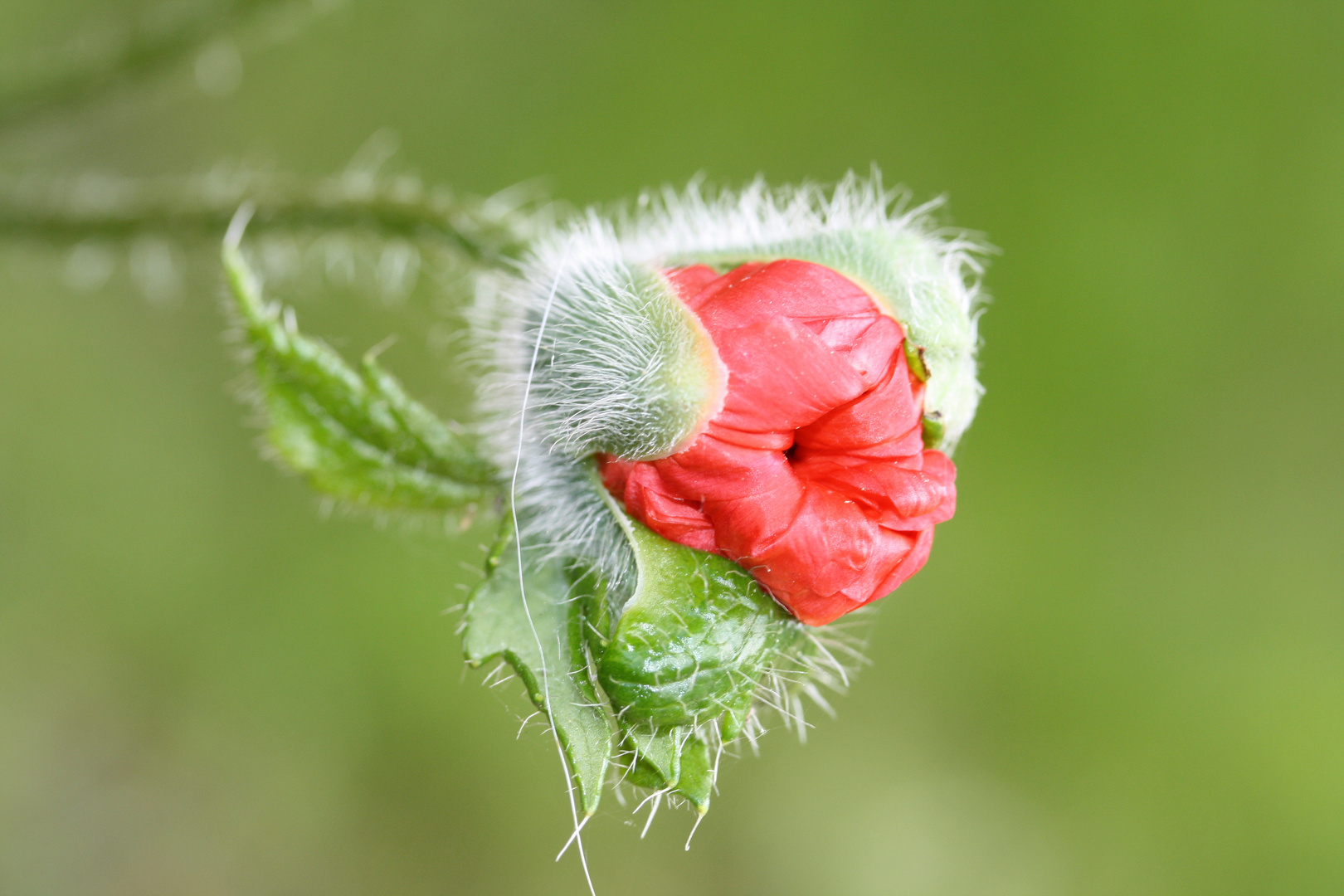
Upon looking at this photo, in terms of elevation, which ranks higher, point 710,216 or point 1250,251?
point 710,216

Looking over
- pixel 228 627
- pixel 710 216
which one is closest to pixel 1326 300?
pixel 710 216

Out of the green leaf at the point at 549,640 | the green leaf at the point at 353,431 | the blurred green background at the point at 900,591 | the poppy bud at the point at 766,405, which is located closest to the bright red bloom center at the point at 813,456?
the poppy bud at the point at 766,405

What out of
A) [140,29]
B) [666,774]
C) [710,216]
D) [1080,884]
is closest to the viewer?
[666,774]

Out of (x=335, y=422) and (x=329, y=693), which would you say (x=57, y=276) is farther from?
(x=335, y=422)

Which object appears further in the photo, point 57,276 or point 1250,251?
point 1250,251

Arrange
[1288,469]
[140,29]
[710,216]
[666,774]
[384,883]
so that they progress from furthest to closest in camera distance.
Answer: [1288,469] → [384,883] → [140,29] → [710,216] → [666,774]

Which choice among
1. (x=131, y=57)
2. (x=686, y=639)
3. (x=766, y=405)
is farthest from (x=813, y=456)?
(x=131, y=57)

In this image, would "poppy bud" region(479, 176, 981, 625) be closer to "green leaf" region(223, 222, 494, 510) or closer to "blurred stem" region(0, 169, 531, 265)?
"green leaf" region(223, 222, 494, 510)

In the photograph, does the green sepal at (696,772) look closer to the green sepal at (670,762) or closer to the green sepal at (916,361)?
the green sepal at (670,762)
